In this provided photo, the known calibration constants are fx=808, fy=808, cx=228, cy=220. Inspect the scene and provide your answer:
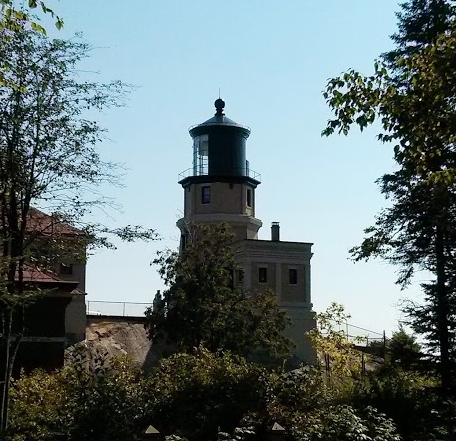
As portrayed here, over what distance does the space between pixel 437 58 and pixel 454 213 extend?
1316 cm

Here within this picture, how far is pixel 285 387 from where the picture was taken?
16141 millimetres

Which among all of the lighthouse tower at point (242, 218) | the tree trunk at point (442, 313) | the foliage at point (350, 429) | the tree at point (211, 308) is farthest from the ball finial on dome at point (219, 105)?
the foliage at point (350, 429)

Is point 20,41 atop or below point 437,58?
atop

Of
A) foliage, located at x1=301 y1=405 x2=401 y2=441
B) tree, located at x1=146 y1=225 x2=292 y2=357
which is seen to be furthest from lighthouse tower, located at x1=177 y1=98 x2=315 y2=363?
foliage, located at x1=301 y1=405 x2=401 y2=441

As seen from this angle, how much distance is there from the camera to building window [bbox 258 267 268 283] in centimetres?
4956

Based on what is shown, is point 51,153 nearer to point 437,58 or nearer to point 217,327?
point 437,58

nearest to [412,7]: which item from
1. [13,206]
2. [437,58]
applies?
[13,206]

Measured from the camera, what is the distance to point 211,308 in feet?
114

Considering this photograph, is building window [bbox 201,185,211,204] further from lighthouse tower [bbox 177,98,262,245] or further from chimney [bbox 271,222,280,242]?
chimney [bbox 271,222,280,242]

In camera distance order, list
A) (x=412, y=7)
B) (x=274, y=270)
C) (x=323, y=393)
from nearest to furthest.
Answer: (x=323, y=393)
(x=412, y=7)
(x=274, y=270)

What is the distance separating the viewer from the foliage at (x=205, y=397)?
15.3 metres

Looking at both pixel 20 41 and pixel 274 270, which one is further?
pixel 274 270

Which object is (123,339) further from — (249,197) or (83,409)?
(83,409)

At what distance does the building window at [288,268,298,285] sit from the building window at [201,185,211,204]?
6777mm
